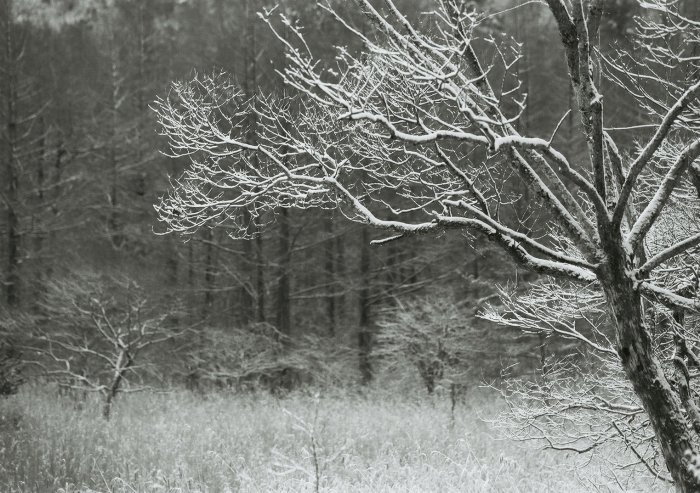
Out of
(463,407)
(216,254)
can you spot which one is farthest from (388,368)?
(216,254)

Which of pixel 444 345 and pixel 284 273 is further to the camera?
pixel 284 273

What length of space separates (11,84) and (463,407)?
1500 centimetres

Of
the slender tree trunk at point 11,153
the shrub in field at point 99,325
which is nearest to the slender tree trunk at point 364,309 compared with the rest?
the shrub in field at point 99,325

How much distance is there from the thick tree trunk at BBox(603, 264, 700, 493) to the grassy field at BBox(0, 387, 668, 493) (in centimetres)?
217

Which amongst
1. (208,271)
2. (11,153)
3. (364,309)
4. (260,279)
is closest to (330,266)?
(364,309)

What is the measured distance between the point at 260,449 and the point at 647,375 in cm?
666

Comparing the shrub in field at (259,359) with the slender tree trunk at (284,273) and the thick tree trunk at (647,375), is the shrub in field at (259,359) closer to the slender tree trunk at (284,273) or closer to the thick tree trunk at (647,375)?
the slender tree trunk at (284,273)

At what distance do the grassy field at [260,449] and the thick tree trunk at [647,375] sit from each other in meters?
2.17

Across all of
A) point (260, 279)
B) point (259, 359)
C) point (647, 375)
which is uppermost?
point (260, 279)

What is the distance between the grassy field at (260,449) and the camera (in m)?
6.82

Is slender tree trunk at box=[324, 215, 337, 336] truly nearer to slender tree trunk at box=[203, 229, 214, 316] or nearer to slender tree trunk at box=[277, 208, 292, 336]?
slender tree trunk at box=[277, 208, 292, 336]

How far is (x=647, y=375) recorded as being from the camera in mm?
3672

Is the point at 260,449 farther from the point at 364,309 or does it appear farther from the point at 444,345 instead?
the point at 364,309

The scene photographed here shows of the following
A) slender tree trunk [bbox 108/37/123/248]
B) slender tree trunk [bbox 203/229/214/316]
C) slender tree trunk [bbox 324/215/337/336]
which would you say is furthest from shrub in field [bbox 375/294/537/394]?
slender tree trunk [bbox 108/37/123/248]
